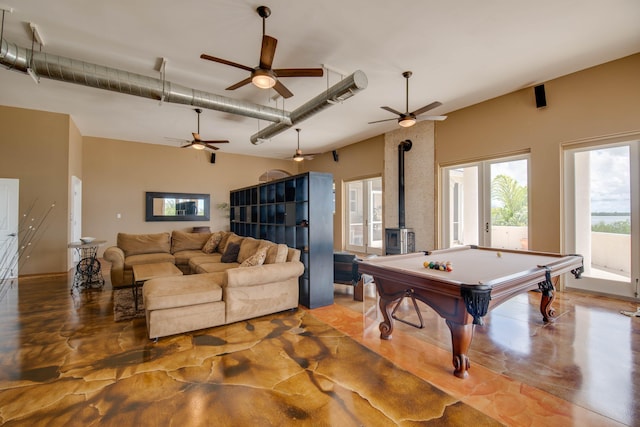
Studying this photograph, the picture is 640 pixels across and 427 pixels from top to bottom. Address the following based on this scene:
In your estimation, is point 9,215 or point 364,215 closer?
point 9,215

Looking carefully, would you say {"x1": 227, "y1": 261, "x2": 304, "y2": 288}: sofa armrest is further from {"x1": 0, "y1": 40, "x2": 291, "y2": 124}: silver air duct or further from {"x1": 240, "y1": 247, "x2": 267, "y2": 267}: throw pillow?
{"x1": 0, "y1": 40, "x2": 291, "y2": 124}: silver air duct

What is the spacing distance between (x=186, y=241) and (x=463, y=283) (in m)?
5.69

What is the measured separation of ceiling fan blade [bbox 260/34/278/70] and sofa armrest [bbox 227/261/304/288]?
2.28 metres

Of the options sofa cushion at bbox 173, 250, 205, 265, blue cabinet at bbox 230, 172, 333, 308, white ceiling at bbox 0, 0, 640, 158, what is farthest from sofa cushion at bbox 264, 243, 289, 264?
white ceiling at bbox 0, 0, 640, 158

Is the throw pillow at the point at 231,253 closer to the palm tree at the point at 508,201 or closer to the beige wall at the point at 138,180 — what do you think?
the beige wall at the point at 138,180

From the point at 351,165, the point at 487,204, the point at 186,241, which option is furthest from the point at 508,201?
the point at 186,241

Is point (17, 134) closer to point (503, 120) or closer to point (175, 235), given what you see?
point (175, 235)

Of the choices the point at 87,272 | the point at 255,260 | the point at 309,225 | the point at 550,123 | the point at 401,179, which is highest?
the point at 550,123

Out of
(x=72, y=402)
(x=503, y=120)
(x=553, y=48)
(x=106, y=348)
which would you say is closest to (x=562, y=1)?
(x=553, y=48)

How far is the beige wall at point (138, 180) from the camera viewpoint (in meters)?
7.55

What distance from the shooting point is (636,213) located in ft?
13.0

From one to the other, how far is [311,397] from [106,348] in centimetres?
216

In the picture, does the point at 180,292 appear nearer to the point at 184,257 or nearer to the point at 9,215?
the point at 184,257

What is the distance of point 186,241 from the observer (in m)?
6.10
